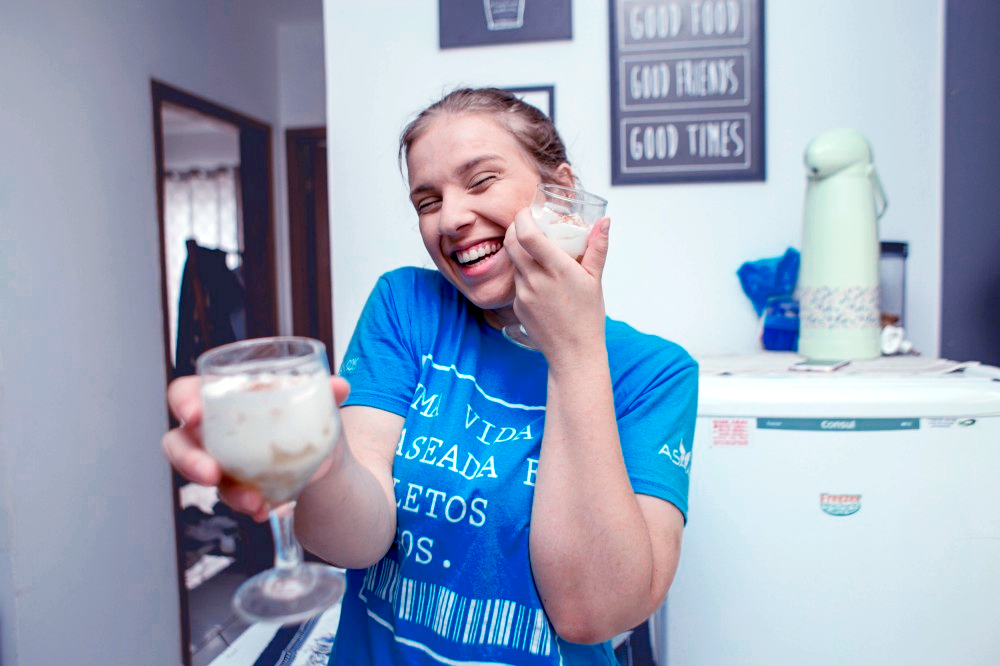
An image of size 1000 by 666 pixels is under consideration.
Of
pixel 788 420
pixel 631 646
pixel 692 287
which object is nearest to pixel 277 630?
pixel 631 646

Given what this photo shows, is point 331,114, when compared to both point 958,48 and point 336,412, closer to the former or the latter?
point 336,412

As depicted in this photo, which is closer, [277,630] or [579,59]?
[277,630]

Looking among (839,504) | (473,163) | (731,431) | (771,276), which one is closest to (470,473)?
(473,163)

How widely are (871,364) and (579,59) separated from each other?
3.53 feet

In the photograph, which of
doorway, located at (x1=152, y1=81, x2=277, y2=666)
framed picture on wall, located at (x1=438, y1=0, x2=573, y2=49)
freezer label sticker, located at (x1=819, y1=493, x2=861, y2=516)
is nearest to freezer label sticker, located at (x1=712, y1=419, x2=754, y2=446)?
freezer label sticker, located at (x1=819, y1=493, x2=861, y2=516)

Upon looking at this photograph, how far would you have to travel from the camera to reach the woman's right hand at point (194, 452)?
479mm

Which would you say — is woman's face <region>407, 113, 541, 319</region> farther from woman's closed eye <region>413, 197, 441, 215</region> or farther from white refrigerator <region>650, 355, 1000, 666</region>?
white refrigerator <region>650, 355, 1000, 666</region>

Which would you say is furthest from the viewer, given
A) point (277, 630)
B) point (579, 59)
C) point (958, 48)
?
point (579, 59)

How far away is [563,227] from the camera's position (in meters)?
0.73

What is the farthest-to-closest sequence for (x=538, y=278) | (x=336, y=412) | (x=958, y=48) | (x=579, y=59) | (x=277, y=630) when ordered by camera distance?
(x=579, y=59)
(x=958, y=48)
(x=277, y=630)
(x=538, y=278)
(x=336, y=412)

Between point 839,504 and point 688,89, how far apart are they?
111cm

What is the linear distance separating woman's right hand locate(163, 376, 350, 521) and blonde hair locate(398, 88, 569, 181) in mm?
507

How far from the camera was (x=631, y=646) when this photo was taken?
1.26m

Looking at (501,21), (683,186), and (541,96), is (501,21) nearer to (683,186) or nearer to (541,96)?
(541,96)
